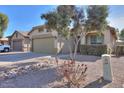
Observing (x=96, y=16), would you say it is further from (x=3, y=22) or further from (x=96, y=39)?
(x=3, y=22)

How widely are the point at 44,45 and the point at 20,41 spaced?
8.37 meters

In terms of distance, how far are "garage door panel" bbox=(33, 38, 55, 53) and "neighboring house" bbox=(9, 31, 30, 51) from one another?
4.41 metres

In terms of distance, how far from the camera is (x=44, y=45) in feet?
84.1

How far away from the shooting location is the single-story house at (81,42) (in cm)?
1946

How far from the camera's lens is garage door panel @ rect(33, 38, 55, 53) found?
79.8 ft

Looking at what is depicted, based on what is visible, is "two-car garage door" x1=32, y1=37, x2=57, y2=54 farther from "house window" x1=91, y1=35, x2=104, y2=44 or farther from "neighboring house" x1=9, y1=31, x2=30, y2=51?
"house window" x1=91, y1=35, x2=104, y2=44

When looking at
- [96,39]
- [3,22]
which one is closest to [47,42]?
[96,39]

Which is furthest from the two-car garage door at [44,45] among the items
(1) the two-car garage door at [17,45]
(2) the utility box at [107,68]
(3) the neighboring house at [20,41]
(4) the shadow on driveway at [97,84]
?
(4) the shadow on driveway at [97,84]

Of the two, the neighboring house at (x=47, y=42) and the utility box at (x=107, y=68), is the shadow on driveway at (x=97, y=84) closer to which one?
the utility box at (x=107, y=68)
